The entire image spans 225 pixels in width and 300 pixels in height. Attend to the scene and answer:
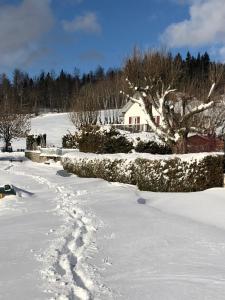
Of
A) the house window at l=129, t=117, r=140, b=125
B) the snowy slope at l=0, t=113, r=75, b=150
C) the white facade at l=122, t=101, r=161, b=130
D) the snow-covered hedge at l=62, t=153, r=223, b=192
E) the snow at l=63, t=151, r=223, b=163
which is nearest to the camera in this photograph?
the snow-covered hedge at l=62, t=153, r=223, b=192

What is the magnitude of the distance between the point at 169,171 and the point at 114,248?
833cm

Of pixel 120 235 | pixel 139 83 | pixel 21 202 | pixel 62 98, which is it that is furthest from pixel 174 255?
pixel 62 98

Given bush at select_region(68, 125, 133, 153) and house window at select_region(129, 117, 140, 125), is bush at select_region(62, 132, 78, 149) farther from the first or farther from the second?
house window at select_region(129, 117, 140, 125)

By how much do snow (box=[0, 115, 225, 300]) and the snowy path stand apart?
0.04ft

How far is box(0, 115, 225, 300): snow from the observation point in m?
5.15

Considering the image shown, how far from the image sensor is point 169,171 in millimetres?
15297

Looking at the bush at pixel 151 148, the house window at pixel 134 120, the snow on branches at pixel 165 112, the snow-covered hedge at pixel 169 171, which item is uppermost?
the house window at pixel 134 120

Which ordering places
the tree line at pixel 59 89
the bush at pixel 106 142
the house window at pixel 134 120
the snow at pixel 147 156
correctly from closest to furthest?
the snow at pixel 147 156 → the bush at pixel 106 142 → the house window at pixel 134 120 → the tree line at pixel 59 89

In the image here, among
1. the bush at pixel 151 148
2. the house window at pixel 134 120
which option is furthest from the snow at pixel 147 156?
the house window at pixel 134 120

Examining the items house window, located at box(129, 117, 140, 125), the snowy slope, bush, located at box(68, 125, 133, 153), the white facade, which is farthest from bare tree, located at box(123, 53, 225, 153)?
the snowy slope

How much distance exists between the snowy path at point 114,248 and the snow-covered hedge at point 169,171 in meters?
1.52

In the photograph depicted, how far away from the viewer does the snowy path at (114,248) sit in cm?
515

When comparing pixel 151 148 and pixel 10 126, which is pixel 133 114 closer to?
pixel 10 126

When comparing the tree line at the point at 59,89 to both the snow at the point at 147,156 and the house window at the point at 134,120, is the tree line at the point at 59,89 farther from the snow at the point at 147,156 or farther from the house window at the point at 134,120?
the snow at the point at 147,156
